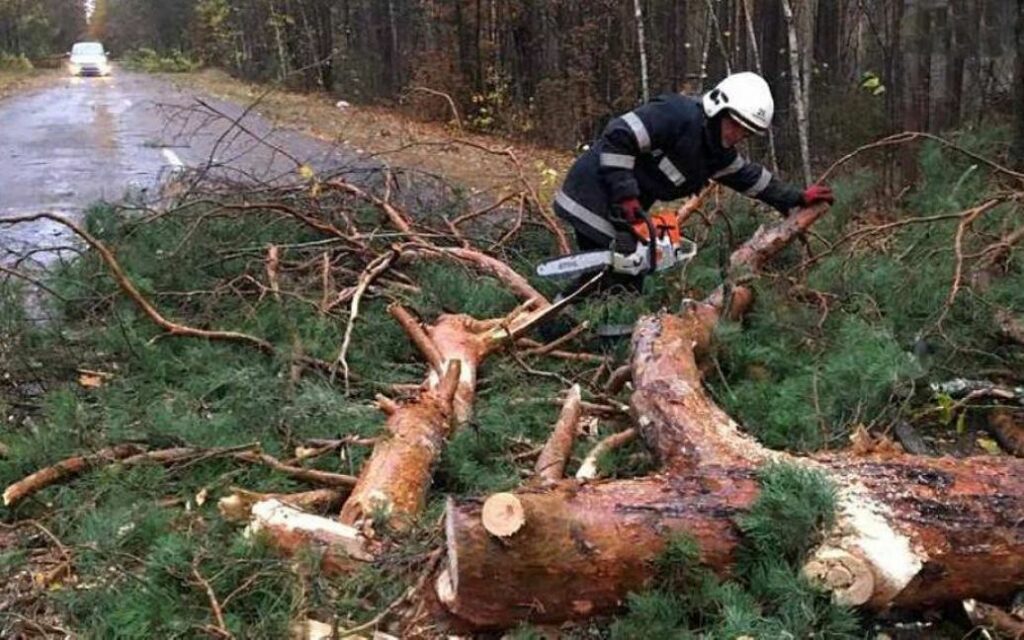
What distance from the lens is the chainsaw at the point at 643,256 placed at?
5387mm

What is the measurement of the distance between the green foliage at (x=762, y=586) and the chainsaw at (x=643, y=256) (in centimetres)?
256

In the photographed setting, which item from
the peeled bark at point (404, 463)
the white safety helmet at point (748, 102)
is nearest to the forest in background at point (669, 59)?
the white safety helmet at point (748, 102)

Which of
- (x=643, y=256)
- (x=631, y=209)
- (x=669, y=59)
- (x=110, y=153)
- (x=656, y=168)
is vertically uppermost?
(x=669, y=59)

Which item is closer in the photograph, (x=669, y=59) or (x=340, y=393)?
(x=340, y=393)

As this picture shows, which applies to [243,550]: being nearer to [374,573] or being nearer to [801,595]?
[374,573]

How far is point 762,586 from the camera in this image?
9.11ft

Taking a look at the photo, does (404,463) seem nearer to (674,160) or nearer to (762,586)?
(762,586)

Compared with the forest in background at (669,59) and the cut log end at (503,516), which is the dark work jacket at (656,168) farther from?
the cut log end at (503,516)

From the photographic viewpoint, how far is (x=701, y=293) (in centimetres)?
539

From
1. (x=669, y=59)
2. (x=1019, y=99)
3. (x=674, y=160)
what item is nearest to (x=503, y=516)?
(x=674, y=160)

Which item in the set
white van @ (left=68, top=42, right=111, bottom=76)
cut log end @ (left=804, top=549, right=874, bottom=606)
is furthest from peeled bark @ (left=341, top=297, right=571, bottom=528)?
white van @ (left=68, top=42, right=111, bottom=76)

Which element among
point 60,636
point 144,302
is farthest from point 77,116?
point 60,636

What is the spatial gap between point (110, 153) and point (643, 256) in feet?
33.8

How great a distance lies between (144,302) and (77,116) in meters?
16.4
